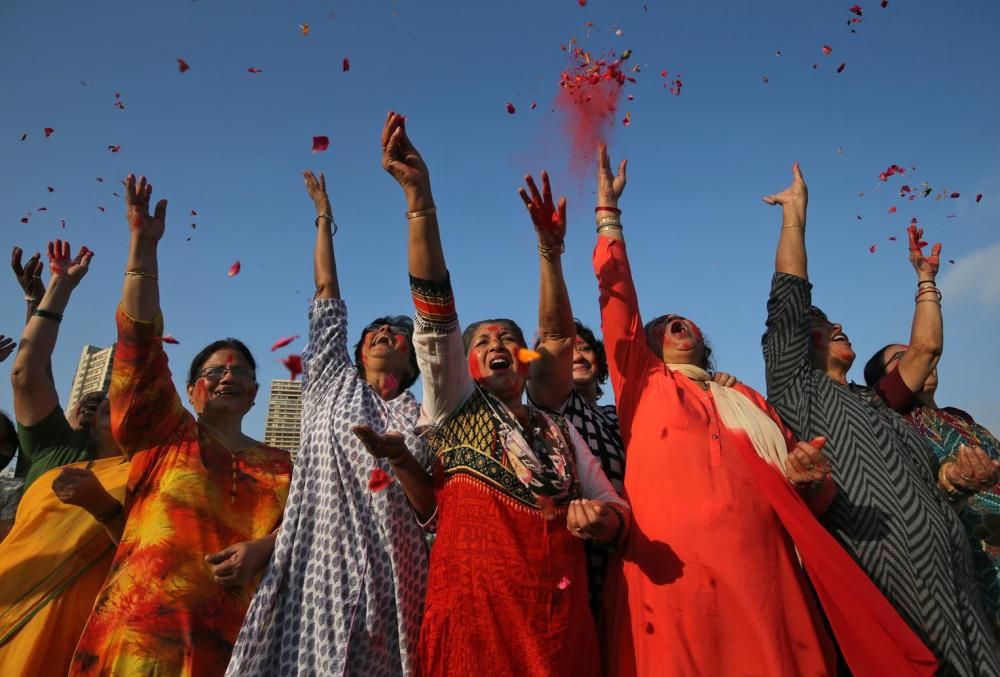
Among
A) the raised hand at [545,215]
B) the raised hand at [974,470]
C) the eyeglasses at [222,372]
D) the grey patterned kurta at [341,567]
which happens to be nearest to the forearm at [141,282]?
the eyeglasses at [222,372]

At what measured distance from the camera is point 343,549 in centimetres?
289

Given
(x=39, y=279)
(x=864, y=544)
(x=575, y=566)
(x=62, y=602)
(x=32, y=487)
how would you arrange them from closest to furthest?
1. (x=575, y=566)
2. (x=864, y=544)
3. (x=62, y=602)
4. (x=32, y=487)
5. (x=39, y=279)

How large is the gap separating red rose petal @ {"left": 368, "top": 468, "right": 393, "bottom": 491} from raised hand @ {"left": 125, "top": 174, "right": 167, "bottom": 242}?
1.83 meters

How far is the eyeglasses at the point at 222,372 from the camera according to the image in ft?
12.5

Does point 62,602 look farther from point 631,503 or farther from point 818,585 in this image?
point 818,585

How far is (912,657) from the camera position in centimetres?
275

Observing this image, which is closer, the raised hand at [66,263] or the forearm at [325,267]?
the forearm at [325,267]

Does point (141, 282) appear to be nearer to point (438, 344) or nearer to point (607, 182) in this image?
point (438, 344)

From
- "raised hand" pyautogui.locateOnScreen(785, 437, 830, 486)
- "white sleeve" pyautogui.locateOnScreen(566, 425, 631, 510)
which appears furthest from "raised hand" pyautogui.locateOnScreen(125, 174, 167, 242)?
"raised hand" pyautogui.locateOnScreen(785, 437, 830, 486)

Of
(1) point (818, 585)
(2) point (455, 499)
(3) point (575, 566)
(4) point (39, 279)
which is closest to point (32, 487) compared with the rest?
(4) point (39, 279)

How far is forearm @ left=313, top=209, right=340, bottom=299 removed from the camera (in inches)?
139

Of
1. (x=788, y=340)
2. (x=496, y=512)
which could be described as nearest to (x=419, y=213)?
(x=496, y=512)

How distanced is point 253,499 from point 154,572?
22.5 inches

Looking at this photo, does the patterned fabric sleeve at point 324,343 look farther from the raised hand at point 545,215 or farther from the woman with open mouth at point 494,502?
the raised hand at point 545,215
